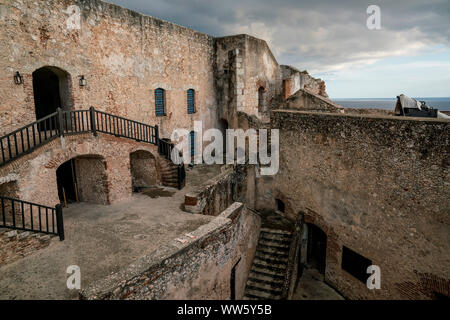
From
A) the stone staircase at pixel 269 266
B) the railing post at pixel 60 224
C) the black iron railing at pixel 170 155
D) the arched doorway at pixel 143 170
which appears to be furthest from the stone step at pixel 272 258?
the railing post at pixel 60 224

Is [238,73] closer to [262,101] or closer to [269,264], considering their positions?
[262,101]

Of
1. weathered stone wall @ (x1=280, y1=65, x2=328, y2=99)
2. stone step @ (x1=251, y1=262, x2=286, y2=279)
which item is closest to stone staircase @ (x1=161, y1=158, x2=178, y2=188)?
stone step @ (x1=251, y1=262, x2=286, y2=279)

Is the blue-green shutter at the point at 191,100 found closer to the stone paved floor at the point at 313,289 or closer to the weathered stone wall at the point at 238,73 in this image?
the weathered stone wall at the point at 238,73

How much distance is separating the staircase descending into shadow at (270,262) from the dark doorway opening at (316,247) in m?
1.18

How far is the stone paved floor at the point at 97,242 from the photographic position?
6.81 m

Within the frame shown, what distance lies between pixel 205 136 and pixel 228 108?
7.76 ft

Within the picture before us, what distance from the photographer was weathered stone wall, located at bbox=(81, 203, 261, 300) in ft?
20.8

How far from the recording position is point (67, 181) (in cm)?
1230

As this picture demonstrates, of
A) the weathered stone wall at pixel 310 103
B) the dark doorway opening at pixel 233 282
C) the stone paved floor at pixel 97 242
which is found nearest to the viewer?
the stone paved floor at pixel 97 242

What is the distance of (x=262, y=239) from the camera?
44.9ft

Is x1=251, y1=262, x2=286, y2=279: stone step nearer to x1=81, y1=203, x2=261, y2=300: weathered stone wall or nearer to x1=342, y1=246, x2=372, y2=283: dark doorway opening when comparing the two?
x1=81, y1=203, x2=261, y2=300: weathered stone wall

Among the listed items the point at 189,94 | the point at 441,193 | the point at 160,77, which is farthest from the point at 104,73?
the point at 441,193

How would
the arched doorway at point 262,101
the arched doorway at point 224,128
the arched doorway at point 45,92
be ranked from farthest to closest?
the arched doorway at point 262,101 → the arched doorway at point 224,128 → the arched doorway at point 45,92

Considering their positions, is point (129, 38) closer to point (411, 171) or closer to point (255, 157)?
point (255, 157)
